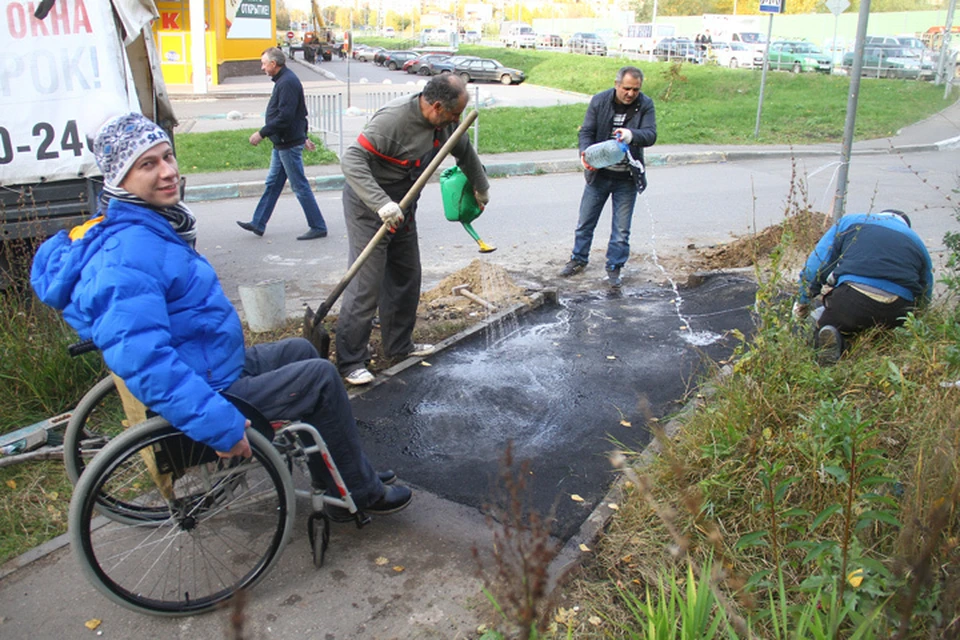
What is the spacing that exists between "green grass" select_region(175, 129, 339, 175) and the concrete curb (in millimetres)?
1323

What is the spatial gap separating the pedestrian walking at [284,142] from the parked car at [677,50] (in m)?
35.1

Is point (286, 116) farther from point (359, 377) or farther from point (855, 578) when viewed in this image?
point (855, 578)

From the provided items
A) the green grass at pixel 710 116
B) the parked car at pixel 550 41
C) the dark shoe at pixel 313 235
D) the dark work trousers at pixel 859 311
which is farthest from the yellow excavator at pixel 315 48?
the dark work trousers at pixel 859 311

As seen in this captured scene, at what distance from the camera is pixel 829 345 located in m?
4.41

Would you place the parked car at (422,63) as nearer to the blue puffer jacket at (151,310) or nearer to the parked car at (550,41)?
the parked car at (550,41)

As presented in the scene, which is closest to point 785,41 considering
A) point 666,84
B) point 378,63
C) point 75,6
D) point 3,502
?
point 666,84

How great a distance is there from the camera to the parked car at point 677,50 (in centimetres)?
4053

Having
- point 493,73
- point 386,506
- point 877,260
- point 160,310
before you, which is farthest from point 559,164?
point 493,73

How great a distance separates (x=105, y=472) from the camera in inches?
102

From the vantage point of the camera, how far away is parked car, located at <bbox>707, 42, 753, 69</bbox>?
3847 centimetres

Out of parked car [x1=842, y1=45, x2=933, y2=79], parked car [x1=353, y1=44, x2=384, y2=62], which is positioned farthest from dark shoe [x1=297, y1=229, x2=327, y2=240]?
parked car [x1=353, y1=44, x2=384, y2=62]

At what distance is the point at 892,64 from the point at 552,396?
31.0 meters

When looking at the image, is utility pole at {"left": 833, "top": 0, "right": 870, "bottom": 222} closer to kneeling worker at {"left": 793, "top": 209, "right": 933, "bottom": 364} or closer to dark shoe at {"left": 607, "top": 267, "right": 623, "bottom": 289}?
kneeling worker at {"left": 793, "top": 209, "right": 933, "bottom": 364}

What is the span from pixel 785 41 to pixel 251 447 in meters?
38.9
